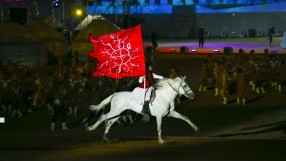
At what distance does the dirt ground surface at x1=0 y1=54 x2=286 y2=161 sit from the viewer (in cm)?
1386

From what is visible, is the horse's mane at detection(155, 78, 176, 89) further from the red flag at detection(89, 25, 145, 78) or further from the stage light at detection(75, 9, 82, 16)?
the stage light at detection(75, 9, 82, 16)

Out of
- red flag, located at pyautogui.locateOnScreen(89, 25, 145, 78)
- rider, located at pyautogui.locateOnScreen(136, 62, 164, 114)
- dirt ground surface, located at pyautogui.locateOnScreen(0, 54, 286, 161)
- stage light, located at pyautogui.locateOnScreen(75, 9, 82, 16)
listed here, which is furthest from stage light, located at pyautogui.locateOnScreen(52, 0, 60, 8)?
rider, located at pyautogui.locateOnScreen(136, 62, 164, 114)

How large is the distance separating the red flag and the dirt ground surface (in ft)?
5.30

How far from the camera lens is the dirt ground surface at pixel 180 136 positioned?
13859 mm

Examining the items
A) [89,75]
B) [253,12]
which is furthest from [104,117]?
[253,12]

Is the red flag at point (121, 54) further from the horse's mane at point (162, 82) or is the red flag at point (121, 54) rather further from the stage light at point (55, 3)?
the stage light at point (55, 3)

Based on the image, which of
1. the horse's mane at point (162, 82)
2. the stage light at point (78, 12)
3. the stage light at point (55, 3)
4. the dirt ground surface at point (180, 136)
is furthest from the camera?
the stage light at point (78, 12)

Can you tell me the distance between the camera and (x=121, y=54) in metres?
16.5

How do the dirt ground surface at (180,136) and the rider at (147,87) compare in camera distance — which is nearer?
the dirt ground surface at (180,136)

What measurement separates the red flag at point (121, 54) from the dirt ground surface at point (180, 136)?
162 centimetres

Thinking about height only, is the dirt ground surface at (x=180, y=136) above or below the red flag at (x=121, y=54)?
below

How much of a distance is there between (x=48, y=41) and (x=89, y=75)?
13813 millimetres

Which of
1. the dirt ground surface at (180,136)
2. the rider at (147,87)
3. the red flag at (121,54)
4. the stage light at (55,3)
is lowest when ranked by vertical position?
the dirt ground surface at (180,136)

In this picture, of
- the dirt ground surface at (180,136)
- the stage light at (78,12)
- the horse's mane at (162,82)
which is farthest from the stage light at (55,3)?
the horse's mane at (162,82)
